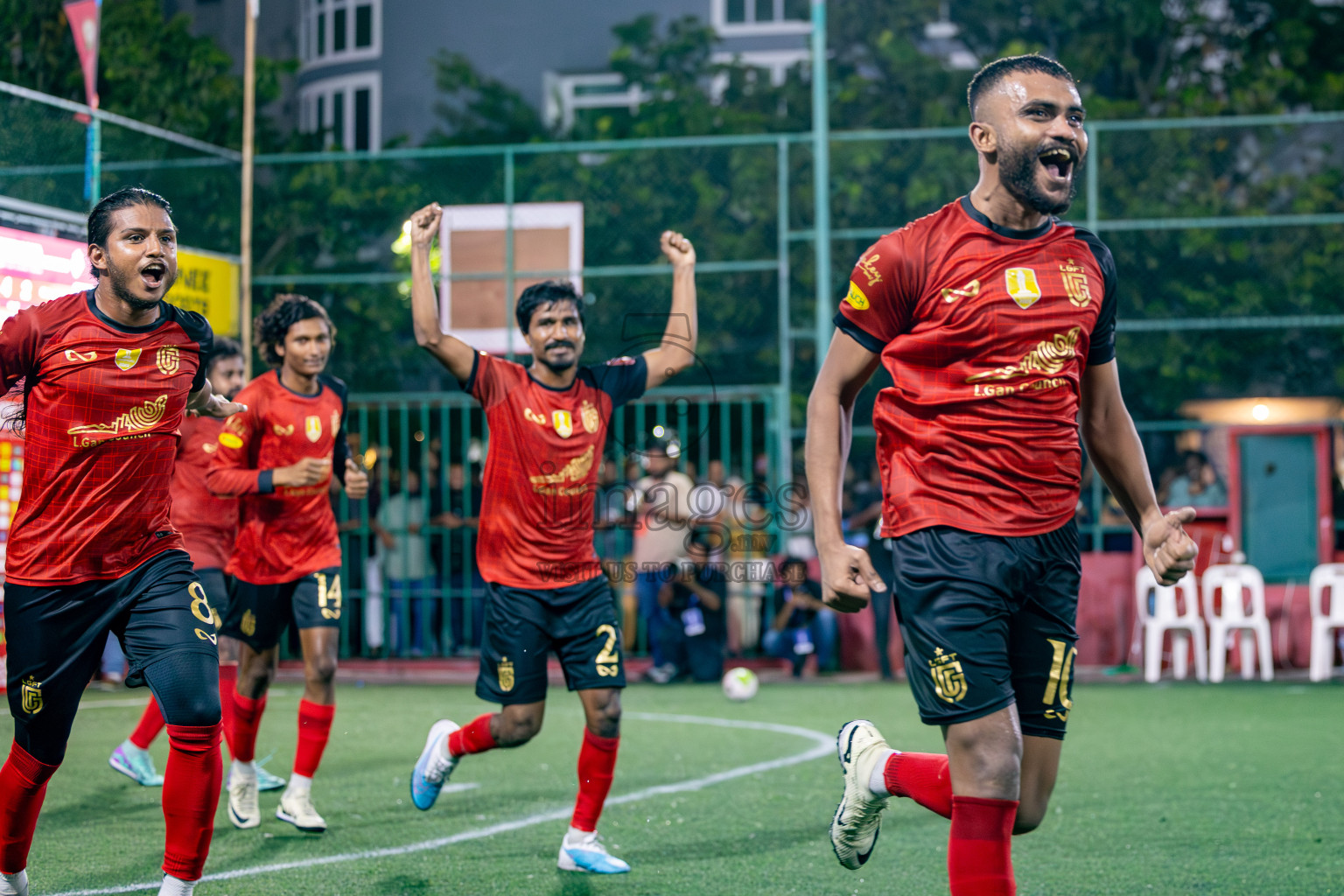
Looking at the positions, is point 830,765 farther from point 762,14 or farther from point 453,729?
point 762,14

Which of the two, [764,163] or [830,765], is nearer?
[830,765]

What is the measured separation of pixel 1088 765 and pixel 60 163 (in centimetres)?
974

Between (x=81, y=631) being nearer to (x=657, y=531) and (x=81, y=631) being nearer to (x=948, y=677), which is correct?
(x=948, y=677)

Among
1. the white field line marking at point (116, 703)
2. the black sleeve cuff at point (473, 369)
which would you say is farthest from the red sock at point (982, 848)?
the white field line marking at point (116, 703)

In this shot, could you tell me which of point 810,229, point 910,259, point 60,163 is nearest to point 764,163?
point 810,229

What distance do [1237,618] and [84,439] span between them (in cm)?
1122

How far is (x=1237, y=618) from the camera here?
13.4 meters

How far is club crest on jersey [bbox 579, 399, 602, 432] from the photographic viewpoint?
629 cm

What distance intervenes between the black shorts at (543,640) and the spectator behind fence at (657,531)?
296 inches

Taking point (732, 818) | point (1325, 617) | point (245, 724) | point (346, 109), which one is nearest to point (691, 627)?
point (1325, 617)

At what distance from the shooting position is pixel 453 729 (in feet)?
21.2

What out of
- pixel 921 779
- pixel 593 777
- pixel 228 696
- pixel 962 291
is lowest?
pixel 593 777

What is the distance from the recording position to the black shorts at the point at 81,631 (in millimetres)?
4551

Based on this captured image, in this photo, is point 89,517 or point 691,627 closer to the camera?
point 89,517
